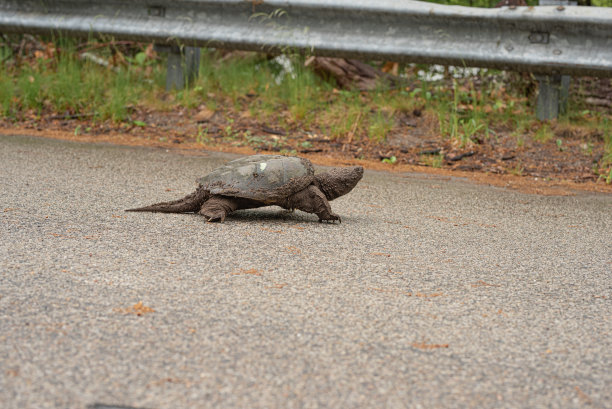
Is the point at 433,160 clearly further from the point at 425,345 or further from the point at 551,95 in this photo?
the point at 425,345

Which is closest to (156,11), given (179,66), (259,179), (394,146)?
(179,66)

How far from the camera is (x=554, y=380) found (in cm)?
175

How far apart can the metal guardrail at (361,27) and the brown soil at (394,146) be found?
646mm

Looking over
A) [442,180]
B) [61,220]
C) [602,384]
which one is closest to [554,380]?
[602,384]

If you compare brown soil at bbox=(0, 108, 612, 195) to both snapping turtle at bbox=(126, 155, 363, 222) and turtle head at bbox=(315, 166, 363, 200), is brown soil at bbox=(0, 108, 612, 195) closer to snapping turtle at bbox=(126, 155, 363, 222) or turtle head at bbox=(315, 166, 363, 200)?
turtle head at bbox=(315, 166, 363, 200)

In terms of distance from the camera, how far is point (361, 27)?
20.5 feet

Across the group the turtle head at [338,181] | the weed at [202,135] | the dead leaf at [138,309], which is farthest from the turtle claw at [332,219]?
the weed at [202,135]

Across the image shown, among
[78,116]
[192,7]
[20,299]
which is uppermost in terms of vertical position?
[192,7]

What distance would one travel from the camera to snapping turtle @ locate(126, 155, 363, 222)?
3.31m

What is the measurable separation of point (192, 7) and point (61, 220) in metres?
4.07

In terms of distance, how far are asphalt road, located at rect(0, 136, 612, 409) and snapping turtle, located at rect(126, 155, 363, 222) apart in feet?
0.28

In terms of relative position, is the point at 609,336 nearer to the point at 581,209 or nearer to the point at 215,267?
the point at 215,267

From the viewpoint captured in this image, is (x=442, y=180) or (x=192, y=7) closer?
(x=442, y=180)

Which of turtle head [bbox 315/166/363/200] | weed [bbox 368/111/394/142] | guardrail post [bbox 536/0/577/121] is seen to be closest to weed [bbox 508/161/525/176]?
guardrail post [bbox 536/0/577/121]
